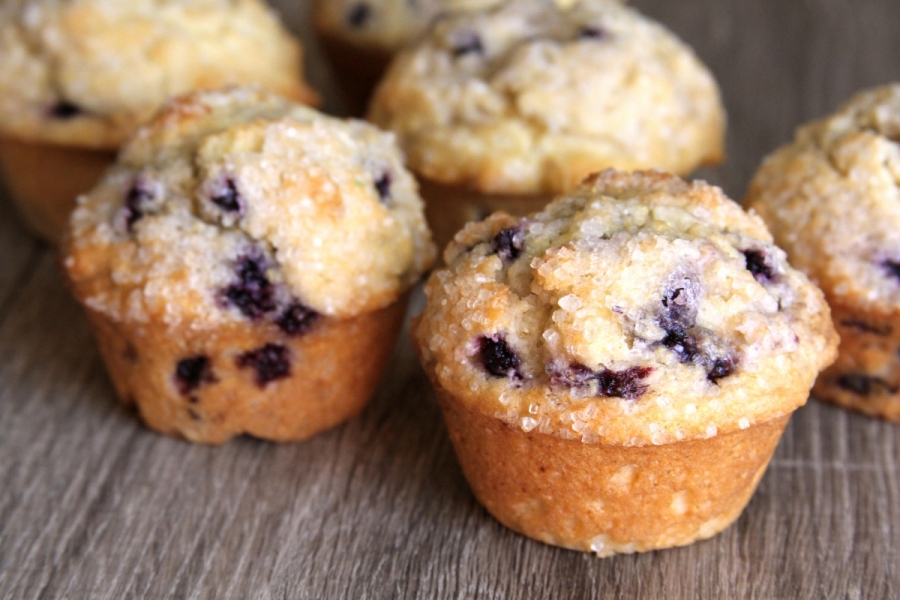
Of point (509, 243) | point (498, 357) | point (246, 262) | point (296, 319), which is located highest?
point (509, 243)

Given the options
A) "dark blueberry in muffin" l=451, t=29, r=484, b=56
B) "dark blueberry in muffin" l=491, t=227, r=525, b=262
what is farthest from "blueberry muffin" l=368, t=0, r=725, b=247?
"dark blueberry in muffin" l=491, t=227, r=525, b=262

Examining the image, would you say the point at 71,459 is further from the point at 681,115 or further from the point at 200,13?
the point at 681,115

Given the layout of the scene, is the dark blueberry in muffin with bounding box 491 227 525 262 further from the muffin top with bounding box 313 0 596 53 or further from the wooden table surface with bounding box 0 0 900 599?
the muffin top with bounding box 313 0 596 53

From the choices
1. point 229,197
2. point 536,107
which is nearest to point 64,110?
point 229,197

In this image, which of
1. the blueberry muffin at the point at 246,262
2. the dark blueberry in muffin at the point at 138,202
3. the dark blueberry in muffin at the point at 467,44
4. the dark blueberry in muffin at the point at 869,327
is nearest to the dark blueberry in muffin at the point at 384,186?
the blueberry muffin at the point at 246,262

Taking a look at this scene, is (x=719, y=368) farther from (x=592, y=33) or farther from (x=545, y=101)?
(x=592, y=33)
